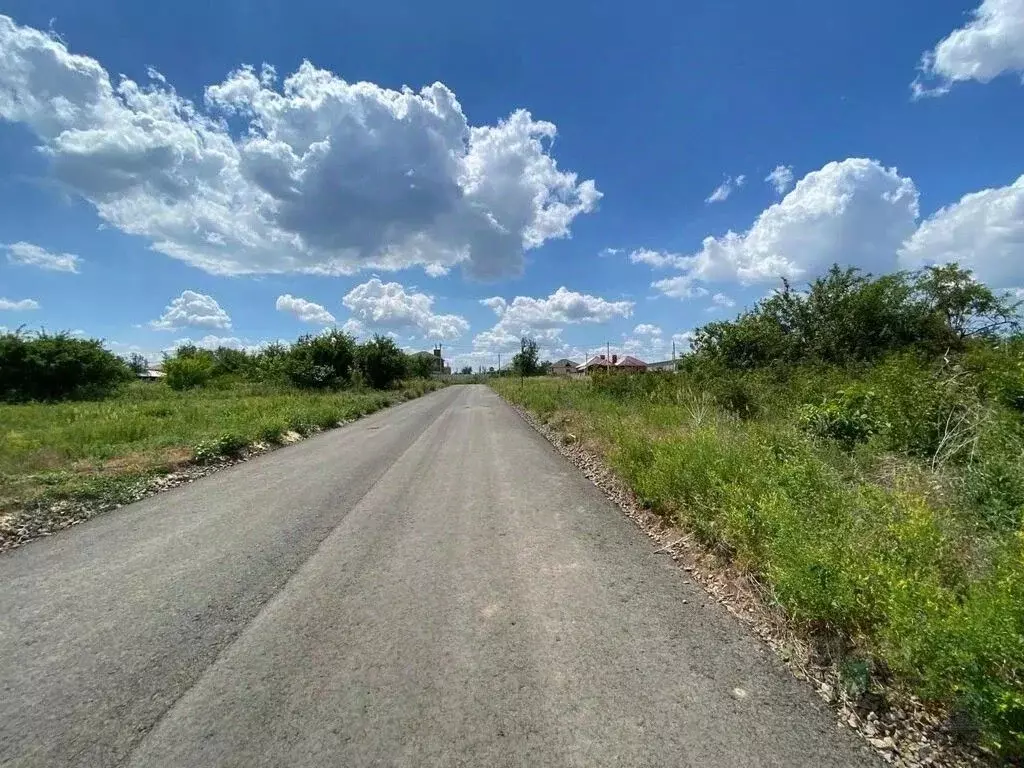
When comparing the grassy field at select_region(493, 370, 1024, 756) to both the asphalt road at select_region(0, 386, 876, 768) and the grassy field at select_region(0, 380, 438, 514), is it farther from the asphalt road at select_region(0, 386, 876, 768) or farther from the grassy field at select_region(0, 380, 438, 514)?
the grassy field at select_region(0, 380, 438, 514)

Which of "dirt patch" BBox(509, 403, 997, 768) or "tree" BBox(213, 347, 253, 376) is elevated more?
"tree" BBox(213, 347, 253, 376)

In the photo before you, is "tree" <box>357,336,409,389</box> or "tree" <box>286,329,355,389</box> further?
"tree" <box>357,336,409,389</box>

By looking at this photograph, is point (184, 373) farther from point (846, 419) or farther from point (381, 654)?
point (846, 419)

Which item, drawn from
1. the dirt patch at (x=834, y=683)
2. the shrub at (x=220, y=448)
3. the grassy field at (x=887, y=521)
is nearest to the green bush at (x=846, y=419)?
the grassy field at (x=887, y=521)

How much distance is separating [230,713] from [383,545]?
9.08 feet

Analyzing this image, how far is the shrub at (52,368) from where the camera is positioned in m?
29.9

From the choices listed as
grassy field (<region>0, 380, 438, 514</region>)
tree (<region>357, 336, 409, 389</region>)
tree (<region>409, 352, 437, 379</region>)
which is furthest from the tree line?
tree (<region>409, 352, 437, 379</region>)

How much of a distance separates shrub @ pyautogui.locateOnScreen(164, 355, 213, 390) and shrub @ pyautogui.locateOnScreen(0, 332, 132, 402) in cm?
1064

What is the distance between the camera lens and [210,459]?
10.7 metres

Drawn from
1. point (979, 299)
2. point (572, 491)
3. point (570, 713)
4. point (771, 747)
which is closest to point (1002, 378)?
point (572, 491)

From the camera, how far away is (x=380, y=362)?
47.3m

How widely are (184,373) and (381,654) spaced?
51.1 meters

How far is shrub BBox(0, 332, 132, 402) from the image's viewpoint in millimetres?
29906

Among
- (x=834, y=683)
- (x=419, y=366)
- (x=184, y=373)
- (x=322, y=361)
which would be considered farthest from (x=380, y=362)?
(x=834, y=683)
